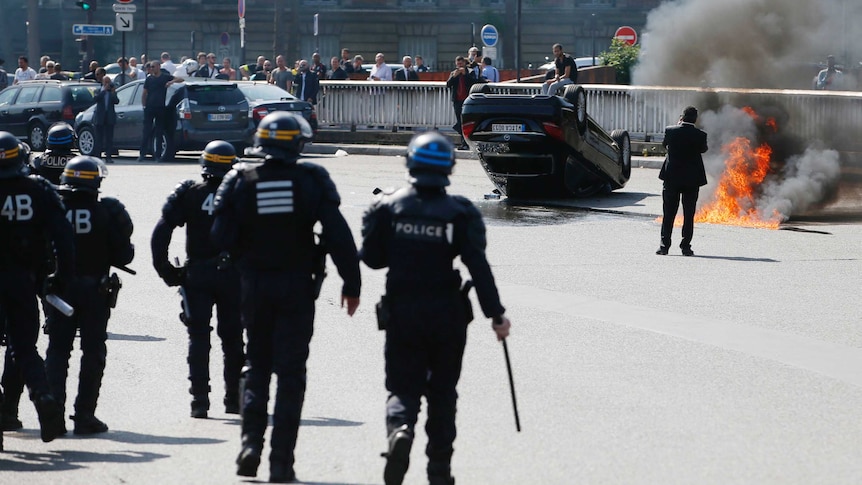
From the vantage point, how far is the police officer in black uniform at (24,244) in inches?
276

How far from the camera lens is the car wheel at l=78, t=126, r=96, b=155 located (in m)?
27.1

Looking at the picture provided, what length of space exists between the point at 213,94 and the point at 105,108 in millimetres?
1924

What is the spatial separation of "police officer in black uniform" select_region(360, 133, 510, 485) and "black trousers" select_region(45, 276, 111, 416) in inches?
80.3

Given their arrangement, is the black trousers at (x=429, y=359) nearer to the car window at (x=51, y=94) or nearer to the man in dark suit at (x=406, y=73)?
the car window at (x=51, y=94)

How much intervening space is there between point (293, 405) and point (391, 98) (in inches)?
966

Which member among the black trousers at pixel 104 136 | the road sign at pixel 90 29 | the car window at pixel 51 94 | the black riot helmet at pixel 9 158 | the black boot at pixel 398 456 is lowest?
the black boot at pixel 398 456

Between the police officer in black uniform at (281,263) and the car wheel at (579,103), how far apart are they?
12717mm

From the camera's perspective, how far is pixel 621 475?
6391 millimetres

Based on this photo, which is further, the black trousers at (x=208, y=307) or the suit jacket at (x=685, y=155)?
the suit jacket at (x=685, y=155)

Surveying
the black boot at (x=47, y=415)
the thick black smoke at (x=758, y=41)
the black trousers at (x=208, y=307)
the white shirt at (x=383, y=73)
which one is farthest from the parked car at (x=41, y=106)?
the black boot at (x=47, y=415)

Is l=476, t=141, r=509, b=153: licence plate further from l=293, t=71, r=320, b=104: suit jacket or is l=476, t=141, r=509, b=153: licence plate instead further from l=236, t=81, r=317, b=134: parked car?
l=293, t=71, r=320, b=104: suit jacket

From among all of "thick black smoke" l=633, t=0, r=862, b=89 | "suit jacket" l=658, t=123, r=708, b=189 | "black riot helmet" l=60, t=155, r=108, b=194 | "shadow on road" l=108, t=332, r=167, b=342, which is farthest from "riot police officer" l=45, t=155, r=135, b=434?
"thick black smoke" l=633, t=0, r=862, b=89

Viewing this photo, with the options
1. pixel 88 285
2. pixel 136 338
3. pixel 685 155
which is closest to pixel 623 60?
pixel 685 155

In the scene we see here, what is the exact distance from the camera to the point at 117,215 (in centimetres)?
762
